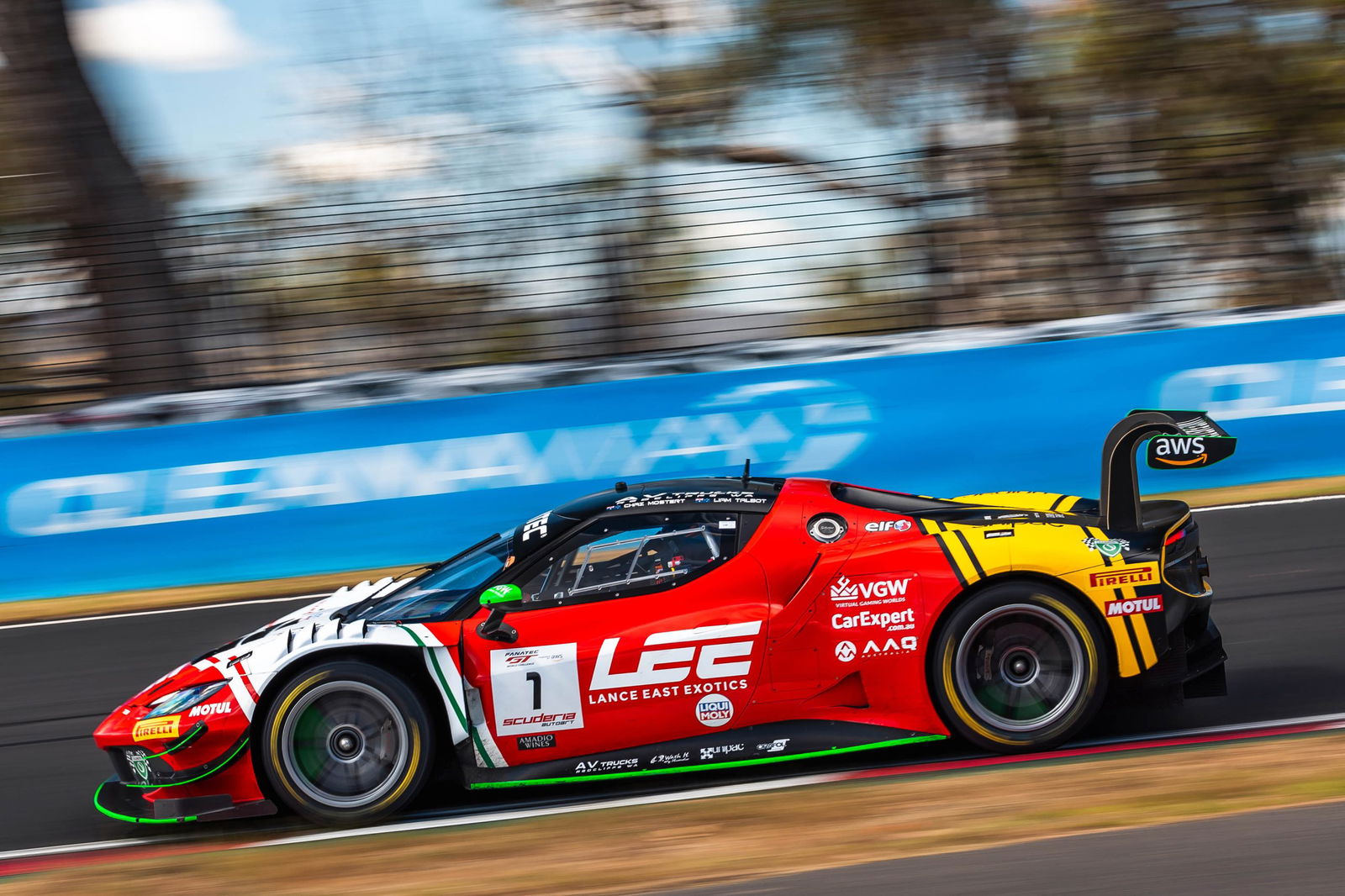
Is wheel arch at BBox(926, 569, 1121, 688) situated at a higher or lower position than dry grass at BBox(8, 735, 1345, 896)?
higher

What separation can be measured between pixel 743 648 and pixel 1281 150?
11.7 meters

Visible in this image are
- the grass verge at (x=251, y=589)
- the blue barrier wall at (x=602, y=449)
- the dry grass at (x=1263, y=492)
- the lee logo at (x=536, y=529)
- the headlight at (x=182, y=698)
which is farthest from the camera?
the blue barrier wall at (x=602, y=449)

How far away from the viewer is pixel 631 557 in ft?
17.1

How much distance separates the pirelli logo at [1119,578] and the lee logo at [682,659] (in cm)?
134

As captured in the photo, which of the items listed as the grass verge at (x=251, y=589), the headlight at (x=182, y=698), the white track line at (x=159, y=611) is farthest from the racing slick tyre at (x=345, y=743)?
the grass verge at (x=251, y=589)

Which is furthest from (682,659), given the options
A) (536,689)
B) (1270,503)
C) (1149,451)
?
(1270,503)

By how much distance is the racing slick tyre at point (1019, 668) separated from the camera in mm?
5117

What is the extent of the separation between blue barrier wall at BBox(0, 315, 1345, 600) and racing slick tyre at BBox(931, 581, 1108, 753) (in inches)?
201

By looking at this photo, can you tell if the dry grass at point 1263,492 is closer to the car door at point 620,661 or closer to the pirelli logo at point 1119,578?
the pirelli logo at point 1119,578

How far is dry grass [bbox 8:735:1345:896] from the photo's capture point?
406 centimetres

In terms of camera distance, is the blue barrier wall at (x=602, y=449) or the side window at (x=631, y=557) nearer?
the side window at (x=631, y=557)

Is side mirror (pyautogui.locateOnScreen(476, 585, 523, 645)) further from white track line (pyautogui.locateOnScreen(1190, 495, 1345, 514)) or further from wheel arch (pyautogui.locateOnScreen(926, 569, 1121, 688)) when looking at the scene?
white track line (pyautogui.locateOnScreen(1190, 495, 1345, 514))

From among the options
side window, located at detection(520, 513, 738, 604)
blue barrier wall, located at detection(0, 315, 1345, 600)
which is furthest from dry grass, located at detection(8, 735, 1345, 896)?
blue barrier wall, located at detection(0, 315, 1345, 600)

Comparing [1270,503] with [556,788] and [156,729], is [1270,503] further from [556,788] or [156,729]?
[156,729]
